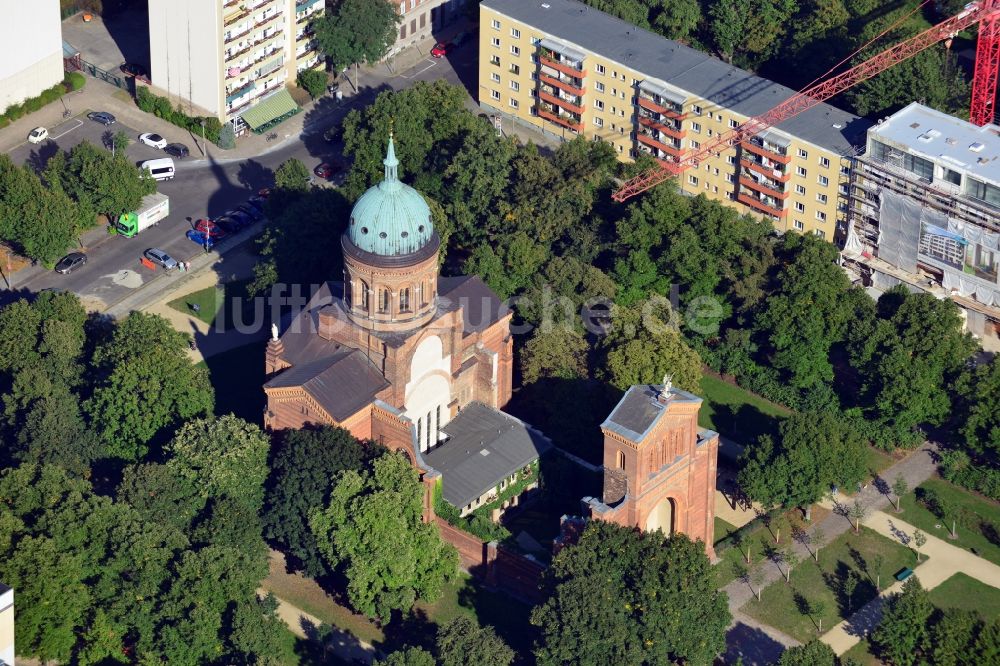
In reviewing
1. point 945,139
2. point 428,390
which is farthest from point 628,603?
point 945,139

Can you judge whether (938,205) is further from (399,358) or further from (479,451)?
(399,358)

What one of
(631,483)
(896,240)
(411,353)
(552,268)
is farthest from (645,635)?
(896,240)

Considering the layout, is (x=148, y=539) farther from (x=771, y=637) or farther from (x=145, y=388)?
(x=771, y=637)

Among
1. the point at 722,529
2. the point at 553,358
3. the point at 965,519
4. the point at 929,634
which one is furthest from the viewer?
the point at 553,358

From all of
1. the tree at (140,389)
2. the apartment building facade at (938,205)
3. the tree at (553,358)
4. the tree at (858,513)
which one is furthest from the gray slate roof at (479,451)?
the apartment building facade at (938,205)

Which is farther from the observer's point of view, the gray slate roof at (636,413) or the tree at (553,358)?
the tree at (553,358)

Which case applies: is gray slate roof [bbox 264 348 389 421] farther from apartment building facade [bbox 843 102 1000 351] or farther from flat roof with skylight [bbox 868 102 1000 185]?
flat roof with skylight [bbox 868 102 1000 185]

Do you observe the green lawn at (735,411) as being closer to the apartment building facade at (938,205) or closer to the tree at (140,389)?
the apartment building facade at (938,205)
